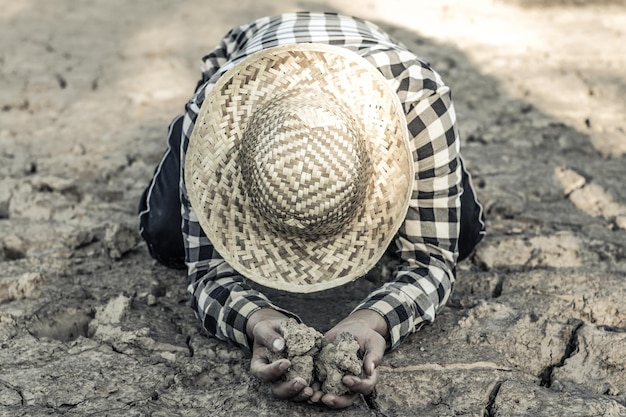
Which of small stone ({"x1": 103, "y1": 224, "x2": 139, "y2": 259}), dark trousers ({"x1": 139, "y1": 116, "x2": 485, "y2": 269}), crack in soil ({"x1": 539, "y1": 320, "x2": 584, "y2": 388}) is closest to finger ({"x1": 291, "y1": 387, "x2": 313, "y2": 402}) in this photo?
crack in soil ({"x1": 539, "y1": 320, "x2": 584, "y2": 388})

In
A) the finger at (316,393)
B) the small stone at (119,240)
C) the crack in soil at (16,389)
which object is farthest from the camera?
the small stone at (119,240)

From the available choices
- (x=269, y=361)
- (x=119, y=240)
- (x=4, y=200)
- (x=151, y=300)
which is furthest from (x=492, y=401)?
(x=4, y=200)

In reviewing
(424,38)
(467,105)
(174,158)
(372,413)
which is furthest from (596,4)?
(372,413)

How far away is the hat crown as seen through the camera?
1718 millimetres

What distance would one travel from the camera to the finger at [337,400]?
1797mm

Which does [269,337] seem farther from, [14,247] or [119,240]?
[14,247]

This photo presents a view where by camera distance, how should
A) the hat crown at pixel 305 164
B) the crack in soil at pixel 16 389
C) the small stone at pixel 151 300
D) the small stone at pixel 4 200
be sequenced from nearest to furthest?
the hat crown at pixel 305 164 → the crack in soil at pixel 16 389 → the small stone at pixel 151 300 → the small stone at pixel 4 200

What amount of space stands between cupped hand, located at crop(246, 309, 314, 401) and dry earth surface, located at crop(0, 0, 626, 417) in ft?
0.31

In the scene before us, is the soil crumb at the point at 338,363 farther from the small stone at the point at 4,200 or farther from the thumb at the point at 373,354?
the small stone at the point at 4,200

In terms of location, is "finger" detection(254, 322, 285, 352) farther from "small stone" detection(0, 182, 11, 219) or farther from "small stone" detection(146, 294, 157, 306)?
"small stone" detection(0, 182, 11, 219)

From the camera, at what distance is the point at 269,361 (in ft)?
6.06

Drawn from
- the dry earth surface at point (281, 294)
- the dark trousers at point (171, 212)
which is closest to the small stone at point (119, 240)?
the dry earth surface at point (281, 294)

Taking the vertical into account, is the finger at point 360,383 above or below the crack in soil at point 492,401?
above

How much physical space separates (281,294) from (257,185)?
75cm
